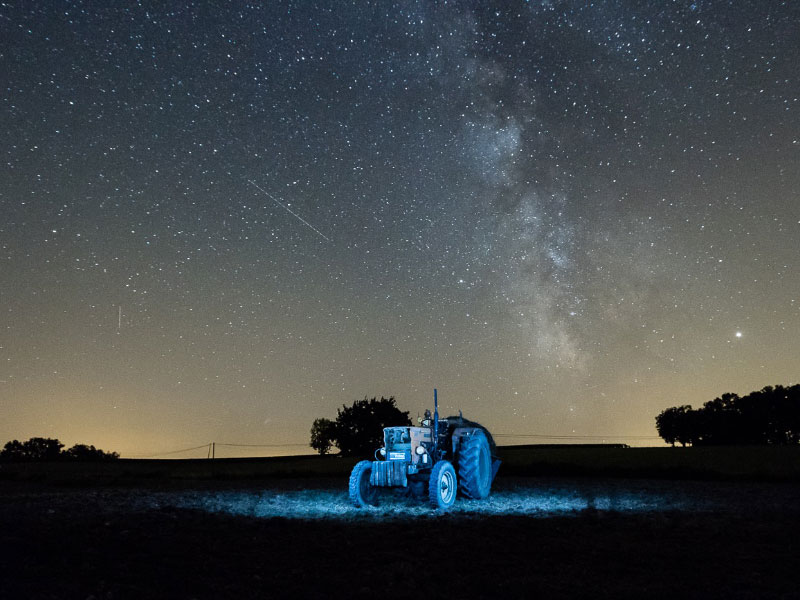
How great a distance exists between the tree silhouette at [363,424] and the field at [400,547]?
45289mm

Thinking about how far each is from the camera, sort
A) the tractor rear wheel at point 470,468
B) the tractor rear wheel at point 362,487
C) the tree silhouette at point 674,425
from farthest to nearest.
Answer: the tree silhouette at point 674,425 < the tractor rear wheel at point 470,468 < the tractor rear wheel at point 362,487

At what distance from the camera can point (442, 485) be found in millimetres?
16047

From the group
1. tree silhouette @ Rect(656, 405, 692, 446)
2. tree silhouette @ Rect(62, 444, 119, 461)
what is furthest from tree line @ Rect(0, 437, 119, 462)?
tree silhouette @ Rect(656, 405, 692, 446)

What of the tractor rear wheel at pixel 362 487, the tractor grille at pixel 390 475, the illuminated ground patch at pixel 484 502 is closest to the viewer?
the illuminated ground patch at pixel 484 502

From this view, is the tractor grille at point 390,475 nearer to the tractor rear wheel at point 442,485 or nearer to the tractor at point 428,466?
the tractor at point 428,466

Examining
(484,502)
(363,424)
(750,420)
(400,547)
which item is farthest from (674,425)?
(400,547)

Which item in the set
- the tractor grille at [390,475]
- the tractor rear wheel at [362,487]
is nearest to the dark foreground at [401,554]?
the tractor grille at [390,475]

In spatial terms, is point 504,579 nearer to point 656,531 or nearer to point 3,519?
point 656,531

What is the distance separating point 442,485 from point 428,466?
829 mm

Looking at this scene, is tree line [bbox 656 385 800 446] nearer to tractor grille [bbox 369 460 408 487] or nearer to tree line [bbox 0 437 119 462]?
tractor grille [bbox 369 460 408 487]

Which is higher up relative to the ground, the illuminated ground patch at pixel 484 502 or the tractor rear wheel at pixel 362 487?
the tractor rear wheel at pixel 362 487

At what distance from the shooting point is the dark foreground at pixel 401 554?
23.9ft

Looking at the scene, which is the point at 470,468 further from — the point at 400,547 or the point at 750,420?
the point at 750,420

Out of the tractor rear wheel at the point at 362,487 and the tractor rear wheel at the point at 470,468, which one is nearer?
the tractor rear wheel at the point at 362,487
